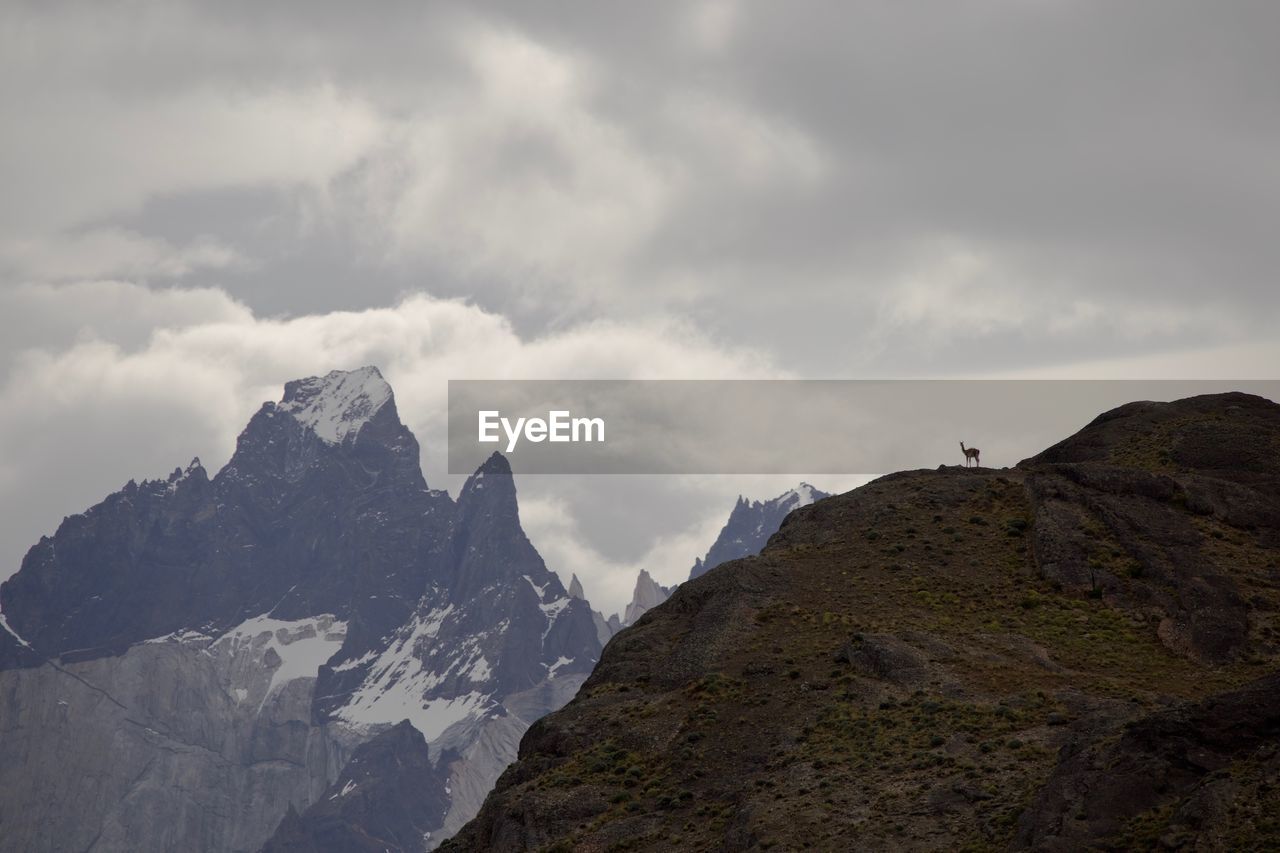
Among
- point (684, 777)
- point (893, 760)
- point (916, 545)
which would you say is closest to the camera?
point (893, 760)

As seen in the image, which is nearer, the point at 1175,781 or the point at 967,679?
the point at 1175,781

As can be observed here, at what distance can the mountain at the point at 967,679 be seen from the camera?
56.1 metres

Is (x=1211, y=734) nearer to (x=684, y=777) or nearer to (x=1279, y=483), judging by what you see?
(x=684, y=777)

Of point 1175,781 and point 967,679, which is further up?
point 967,679

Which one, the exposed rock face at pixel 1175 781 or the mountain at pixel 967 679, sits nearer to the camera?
the exposed rock face at pixel 1175 781

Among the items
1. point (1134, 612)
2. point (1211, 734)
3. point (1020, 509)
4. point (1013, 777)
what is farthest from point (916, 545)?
point (1211, 734)

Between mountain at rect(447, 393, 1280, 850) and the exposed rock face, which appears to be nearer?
the exposed rock face

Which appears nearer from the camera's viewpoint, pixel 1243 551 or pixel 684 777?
pixel 684 777

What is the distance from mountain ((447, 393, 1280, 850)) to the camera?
56125mm

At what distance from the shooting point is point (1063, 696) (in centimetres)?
7288

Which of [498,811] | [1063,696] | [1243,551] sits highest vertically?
[1243,551]

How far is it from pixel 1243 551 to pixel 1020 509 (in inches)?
569

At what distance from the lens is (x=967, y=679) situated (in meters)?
76.2

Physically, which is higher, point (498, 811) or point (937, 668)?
point (937, 668)
